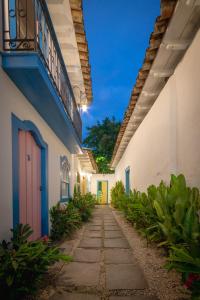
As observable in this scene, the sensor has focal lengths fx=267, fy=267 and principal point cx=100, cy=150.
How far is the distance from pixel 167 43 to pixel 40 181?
12.2ft

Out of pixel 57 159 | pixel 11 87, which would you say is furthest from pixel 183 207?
pixel 57 159

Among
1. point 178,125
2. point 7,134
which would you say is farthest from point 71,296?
point 178,125

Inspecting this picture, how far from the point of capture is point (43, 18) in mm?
4535

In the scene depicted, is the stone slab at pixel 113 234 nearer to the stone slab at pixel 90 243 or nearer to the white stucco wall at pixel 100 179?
the stone slab at pixel 90 243

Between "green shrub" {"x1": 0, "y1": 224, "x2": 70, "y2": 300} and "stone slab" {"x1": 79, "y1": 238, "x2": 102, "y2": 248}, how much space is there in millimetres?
2439

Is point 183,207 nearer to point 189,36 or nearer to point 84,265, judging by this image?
point 84,265

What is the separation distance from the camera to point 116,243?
19.4ft

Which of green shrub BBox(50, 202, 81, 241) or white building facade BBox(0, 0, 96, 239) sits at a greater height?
white building facade BBox(0, 0, 96, 239)

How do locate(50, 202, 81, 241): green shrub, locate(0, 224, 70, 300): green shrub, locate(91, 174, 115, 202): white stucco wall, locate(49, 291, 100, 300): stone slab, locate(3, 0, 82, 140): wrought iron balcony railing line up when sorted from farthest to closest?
locate(91, 174, 115, 202): white stucco wall → locate(50, 202, 81, 241): green shrub → locate(3, 0, 82, 140): wrought iron balcony railing → locate(49, 291, 100, 300): stone slab → locate(0, 224, 70, 300): green shrub

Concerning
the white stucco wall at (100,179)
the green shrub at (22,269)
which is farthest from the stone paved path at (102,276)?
the white stucco wall at (100,179)

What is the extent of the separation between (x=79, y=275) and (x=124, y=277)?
62cm

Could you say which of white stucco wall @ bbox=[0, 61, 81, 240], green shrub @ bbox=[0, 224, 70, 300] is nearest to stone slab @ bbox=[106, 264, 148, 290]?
green shrub @ bbox=[0, 224, 70, 300]

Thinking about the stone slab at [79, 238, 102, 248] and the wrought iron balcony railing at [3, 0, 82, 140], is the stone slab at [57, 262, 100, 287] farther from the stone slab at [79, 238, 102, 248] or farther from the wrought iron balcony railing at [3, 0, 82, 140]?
the wrought iron balcony railing at [3, 0, 82, 140]

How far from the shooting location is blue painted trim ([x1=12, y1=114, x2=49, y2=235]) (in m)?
3.84
